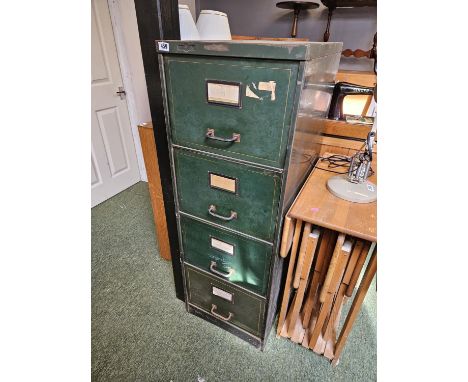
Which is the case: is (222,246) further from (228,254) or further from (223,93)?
(223,93)

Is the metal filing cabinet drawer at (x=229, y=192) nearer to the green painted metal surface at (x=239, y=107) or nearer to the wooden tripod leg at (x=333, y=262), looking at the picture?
the green painted metal surface at (x=239, y=107)

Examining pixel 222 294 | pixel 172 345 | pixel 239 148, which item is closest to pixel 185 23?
pixel 239 148

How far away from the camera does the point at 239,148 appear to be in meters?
0.81

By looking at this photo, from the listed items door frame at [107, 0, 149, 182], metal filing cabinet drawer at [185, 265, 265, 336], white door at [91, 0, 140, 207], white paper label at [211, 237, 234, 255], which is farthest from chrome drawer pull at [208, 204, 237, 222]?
door frame at [107, 0, 149, 182]

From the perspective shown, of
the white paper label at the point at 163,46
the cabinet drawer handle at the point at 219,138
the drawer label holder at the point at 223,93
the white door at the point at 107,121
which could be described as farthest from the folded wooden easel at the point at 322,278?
the white door at the point at 107,121

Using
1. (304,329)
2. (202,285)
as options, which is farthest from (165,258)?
(304,329)

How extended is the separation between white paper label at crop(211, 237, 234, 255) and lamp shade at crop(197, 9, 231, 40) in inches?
32.9

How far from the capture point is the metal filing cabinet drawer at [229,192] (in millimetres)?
847

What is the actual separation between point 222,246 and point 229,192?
27 centimetres

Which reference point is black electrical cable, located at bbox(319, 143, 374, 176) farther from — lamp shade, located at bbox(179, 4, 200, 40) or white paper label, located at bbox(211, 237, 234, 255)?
lamp shade, located at bbox(179, 4, 200, 40)

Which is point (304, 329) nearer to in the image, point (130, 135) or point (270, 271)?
point (270, 271)

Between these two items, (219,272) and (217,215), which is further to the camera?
(219,272)
